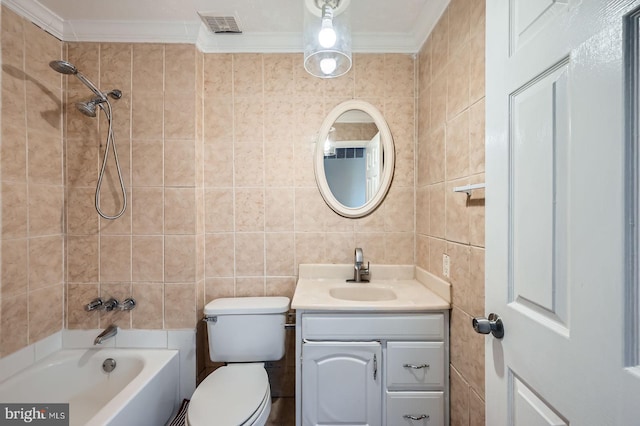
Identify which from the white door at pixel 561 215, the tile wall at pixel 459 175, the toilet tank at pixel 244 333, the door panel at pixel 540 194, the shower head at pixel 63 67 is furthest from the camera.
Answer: the toilet tank at pixel 244 333

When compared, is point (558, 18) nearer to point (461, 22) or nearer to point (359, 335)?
point (461, 22)

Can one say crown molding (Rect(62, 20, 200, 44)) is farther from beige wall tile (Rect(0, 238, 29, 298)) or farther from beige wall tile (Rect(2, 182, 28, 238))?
beige wall tile (Rect(0, 238, 29, 298))

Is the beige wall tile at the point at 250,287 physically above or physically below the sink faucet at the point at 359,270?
below

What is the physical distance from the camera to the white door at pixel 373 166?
5.72 feet

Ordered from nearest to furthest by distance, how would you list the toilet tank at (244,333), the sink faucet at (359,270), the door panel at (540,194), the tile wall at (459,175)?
1. the door panel at (540,194)
2. the tile wall at (459,175)
3. the toilet tank at (244,333)
4. the sink faucet at (359,270)

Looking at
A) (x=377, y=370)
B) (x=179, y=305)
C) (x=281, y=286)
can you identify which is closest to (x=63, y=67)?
(x=179, y=305)

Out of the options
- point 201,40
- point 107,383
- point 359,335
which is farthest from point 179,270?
point 201,40

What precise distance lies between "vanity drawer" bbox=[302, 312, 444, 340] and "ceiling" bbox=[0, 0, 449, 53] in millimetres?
1551

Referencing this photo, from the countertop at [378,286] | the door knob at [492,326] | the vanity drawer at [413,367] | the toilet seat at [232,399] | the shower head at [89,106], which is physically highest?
the shower head at [89,106]

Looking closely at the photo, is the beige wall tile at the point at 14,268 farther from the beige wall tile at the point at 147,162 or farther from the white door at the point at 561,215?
the white door at the point at 561,215

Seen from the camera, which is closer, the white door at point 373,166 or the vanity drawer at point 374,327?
the vanity drawer at point 374,327

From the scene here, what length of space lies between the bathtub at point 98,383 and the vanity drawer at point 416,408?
3.79ft

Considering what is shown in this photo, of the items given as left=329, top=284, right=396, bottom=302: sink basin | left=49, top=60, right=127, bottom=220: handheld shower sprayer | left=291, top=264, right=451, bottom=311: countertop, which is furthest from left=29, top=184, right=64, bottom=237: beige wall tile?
left=329, top=284, right=396, bottom=302: sink basin

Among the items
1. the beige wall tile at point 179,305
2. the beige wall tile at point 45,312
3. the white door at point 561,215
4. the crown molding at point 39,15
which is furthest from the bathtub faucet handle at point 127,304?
the white door at point 561,215
